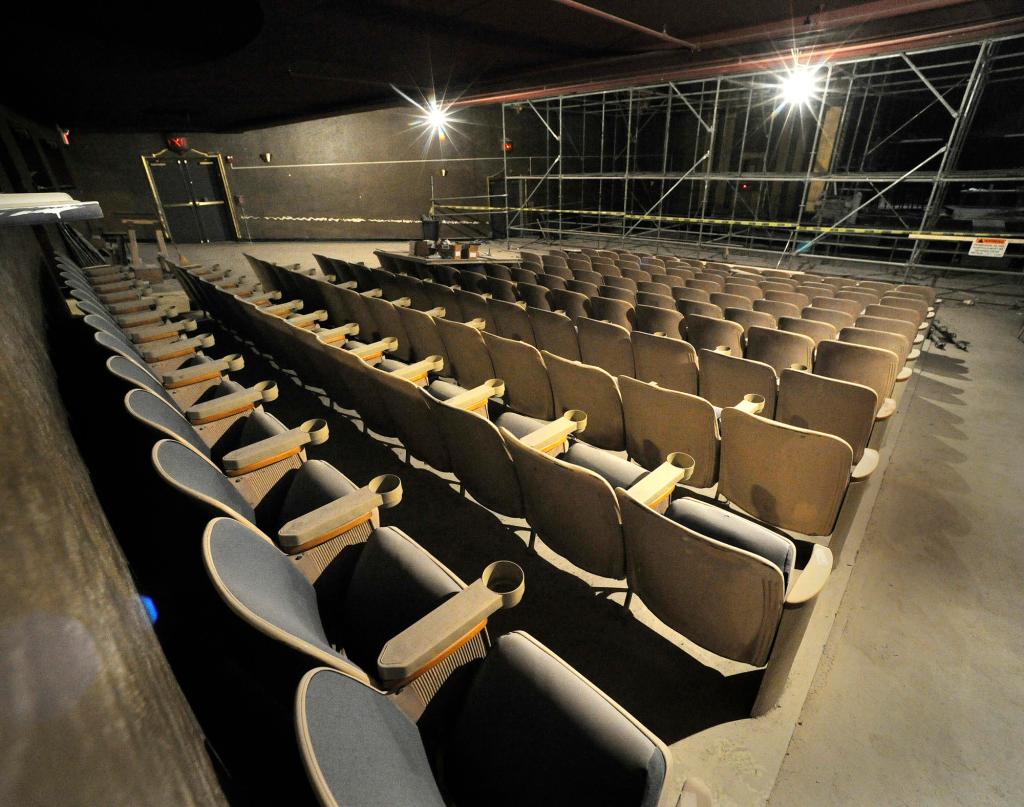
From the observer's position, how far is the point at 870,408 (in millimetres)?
2137

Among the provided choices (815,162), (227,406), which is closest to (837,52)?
(227,406)

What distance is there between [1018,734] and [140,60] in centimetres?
679

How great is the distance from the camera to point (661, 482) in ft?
5.24

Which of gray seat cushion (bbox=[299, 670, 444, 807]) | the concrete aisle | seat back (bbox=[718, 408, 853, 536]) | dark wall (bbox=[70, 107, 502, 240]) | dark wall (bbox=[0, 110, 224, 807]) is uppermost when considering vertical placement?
dark wall (bbox=[70, 107, 502, 240])

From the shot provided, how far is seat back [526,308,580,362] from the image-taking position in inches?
129

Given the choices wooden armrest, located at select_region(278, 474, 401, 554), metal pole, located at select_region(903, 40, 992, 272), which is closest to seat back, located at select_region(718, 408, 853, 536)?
wooden armrest, located at select_region(278, 474, 401, 554)

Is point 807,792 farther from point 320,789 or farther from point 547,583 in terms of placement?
point 320,789

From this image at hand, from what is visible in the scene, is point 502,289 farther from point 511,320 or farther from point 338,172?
point 338,172

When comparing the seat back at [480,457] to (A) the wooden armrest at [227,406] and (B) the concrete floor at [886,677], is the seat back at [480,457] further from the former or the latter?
(A) the wooden armrest at [227,406]

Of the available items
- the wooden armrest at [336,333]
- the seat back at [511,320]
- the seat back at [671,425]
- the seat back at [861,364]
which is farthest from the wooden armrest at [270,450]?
the seat back at [861,364]

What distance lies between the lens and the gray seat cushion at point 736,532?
145cm

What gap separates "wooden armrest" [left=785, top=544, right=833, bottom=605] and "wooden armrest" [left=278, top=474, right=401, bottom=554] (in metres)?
1.14

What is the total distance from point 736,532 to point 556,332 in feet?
6.89

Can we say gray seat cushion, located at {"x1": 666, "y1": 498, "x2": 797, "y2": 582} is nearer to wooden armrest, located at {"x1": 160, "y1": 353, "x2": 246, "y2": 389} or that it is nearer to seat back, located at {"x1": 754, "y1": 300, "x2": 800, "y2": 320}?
wooden armrest, located at {"x1": 160, "y1": 353, "x2": 246, "y2": 389}
